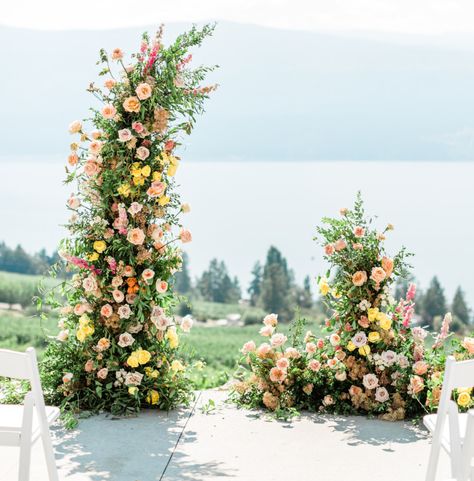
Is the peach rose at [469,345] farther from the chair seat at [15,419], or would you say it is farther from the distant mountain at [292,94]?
the distant mountain at [292,94]

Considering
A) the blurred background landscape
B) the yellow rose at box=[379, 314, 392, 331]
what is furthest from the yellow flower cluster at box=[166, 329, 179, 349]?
the blurred background landscape

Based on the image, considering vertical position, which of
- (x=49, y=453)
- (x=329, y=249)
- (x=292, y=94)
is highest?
(x=292, y=94)

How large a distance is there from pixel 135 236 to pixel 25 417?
1773 mm

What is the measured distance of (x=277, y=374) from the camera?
4.54 metres

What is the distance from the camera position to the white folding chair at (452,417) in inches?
99.2

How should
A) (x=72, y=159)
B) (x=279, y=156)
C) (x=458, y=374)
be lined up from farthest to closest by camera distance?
(x=279, y=156)
(x=72, y=159)
(x=458, y=374)

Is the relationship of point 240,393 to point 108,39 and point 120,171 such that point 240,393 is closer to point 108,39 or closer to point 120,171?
point 120,171

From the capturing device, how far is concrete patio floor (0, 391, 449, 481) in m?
3.57

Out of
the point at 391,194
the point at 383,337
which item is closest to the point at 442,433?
the point at 383,337

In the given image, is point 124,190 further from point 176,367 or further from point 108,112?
point 176,367

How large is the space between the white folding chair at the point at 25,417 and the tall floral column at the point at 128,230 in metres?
1.54

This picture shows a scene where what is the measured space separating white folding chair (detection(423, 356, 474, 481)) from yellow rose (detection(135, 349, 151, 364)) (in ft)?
6.18

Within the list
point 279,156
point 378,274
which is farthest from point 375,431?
point 279,156

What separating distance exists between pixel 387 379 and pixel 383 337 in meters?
0.23
